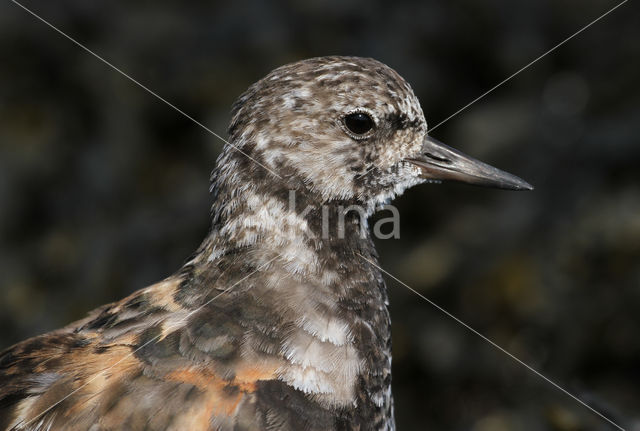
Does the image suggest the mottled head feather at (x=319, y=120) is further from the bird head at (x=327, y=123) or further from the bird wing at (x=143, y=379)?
the bird wing at (x=143, y=379)

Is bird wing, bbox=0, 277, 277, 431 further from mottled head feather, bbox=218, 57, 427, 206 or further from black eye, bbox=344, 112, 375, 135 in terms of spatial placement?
black eye, bbox=344, 112, 375, 135

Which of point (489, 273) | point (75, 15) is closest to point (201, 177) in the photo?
point (75, 15)

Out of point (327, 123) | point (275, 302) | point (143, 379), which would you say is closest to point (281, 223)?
point (275, 302)

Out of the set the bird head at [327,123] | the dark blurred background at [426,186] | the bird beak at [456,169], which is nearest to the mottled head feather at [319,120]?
the bird head at [327,123]

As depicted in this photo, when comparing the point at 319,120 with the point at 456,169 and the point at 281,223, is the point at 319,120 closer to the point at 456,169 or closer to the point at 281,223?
the point at 281,223

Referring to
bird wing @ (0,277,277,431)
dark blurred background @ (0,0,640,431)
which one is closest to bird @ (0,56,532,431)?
bird wing @ (0,277,277,431)

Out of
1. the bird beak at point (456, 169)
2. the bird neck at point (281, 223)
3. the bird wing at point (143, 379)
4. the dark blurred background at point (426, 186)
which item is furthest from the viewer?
the dark blurred background at point (426, 186)
